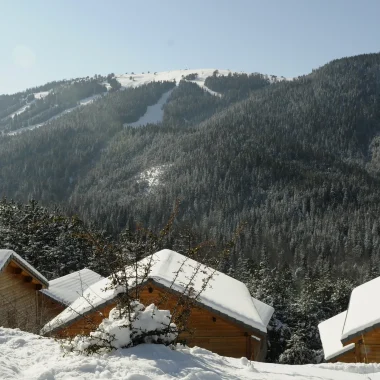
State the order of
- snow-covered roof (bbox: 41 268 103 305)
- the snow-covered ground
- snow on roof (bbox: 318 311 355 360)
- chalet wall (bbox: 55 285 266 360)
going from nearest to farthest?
the snow-covered ground, chalet wall (bbox: 55 285 266 360), snow on roof (bbox: 318 311 355 360), snow-covered roof (bbox: 41 268 103 305)

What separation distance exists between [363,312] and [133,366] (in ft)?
40.3

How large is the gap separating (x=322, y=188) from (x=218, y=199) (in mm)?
41619

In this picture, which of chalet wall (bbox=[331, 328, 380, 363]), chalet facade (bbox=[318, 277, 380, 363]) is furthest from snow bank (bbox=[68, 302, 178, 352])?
chalet wall (bbox=[331, 328, 380, 363])

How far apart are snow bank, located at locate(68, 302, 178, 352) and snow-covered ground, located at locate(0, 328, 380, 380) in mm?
152

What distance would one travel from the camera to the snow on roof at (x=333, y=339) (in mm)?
16484

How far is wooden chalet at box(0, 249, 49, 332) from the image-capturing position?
19.4 meters

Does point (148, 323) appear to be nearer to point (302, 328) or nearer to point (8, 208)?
point (302, 328)

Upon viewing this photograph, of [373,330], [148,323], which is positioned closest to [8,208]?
[373,330]

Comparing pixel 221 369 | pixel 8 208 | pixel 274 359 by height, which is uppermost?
pixel 8 208

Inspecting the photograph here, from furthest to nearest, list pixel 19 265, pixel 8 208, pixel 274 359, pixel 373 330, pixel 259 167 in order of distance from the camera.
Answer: pixel 259 167 < pixel 8 208 < pixel 274 359 < pixel 19 265 < pixel 373 330

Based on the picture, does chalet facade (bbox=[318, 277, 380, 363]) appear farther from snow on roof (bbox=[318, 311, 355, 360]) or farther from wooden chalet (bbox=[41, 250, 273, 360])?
wooden chalet (bbox=[41, 250, 273, 360])

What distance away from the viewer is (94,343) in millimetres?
6184

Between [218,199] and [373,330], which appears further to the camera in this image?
[218,199]

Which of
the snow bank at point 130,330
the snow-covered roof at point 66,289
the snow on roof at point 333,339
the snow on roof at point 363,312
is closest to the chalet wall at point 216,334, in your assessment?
the snow on roof at point 363,312
